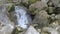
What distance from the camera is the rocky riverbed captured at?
1.36 metres

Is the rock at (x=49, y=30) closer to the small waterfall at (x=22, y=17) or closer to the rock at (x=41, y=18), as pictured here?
the rock at (x=41, y=18)

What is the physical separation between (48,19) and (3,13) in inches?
16.4

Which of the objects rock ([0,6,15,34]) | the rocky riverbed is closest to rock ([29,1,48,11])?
the rocky riverbed

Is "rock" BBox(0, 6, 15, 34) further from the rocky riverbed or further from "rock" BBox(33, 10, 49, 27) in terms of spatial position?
"rock" BBox(33, 10, 49, 27)

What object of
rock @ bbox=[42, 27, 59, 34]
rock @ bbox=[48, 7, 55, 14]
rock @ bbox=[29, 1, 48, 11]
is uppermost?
rock @ bbox=[29, 1, 48, 11]

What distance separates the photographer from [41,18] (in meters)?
1.59

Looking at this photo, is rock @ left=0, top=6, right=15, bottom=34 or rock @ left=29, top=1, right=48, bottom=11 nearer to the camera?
rock @ left=0, top=6, right=15, bottom=34

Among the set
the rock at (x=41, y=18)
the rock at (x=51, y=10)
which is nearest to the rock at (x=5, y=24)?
the rock at (x=41, y=18)

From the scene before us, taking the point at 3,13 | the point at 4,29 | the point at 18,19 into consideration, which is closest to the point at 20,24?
the point at 18,19

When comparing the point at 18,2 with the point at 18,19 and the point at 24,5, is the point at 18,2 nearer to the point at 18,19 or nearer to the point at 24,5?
the point at 24,5

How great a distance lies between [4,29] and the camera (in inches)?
51.2

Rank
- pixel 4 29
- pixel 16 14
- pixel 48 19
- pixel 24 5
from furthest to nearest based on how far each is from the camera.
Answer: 1. pixel 24 5
2. pixel 16 14
3. pixel 48 19
4. pixel 4 29

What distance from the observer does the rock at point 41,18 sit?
1.54 m

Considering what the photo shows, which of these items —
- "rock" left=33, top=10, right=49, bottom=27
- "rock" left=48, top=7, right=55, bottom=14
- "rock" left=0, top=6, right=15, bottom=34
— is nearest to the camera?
"rock" left=0, top=6, right=15, bottom=34
